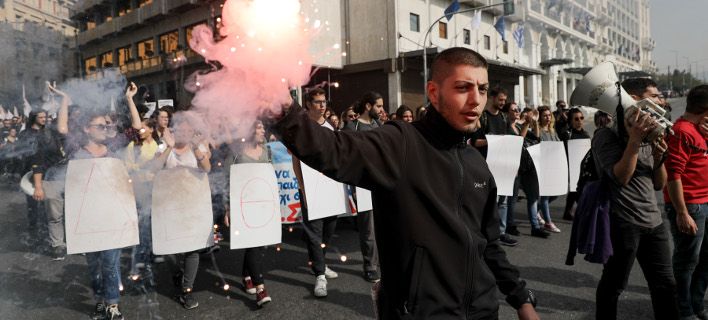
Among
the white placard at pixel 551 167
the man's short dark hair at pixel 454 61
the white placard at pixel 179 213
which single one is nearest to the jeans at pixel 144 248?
the white placard at pixel 179 213

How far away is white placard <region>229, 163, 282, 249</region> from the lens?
4.45m


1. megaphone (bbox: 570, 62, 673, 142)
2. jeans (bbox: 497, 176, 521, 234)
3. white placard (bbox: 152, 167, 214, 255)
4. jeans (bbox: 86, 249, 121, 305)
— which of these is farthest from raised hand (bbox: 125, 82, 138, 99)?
jeans (bbox: 497, 176, 521, 234)

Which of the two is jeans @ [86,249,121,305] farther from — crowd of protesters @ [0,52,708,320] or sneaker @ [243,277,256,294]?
sneaker @ [243,277,256,294]

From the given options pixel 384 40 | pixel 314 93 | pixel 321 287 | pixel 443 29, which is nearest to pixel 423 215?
pixel 314 93

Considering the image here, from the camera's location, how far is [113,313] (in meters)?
3.91

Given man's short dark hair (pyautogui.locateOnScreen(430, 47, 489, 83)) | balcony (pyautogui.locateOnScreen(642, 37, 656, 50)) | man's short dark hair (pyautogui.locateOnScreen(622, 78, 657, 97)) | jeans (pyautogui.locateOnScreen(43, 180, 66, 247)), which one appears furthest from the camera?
balcony (pyautogui.locateOnScreen(642, 37, 656, 50))

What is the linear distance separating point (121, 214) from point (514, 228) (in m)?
5.28

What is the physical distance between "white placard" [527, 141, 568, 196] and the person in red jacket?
139 inches

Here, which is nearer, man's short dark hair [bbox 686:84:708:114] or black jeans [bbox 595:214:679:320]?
black jeans [bbox 595:214:679:320]

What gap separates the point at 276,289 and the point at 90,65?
2.86 m

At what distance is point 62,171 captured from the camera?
451 cm

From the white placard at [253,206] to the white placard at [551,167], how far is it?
14.4ft

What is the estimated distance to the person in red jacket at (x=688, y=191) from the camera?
3.34 meters

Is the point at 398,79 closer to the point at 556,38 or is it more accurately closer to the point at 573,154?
the point at 573,154
